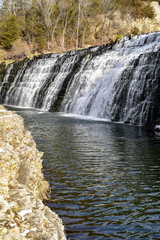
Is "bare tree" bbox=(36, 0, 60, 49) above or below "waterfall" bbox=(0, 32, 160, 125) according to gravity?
above

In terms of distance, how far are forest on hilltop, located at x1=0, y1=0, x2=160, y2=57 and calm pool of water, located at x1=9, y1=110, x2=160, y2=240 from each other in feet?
176

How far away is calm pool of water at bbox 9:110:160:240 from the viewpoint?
16.6ft

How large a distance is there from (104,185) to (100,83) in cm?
1984

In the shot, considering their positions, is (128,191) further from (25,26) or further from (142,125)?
(25,26)

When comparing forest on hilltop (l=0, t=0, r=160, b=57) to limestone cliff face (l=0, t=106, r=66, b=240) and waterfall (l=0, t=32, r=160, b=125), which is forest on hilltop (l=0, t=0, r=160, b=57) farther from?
limestone cliff face (l=0, t=106, r=66, b=240)

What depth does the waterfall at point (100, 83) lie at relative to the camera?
20.2 m

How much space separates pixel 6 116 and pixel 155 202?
13.4 ft

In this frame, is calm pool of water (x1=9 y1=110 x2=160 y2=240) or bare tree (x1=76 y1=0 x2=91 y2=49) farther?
bare tree (x1=76 y1=0 x2=91 y2=49)

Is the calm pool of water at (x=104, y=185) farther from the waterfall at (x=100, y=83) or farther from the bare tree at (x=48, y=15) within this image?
the bare tree at (x=48, y=15)

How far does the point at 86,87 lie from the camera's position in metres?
27.9

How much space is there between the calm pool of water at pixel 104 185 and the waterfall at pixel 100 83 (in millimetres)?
7419

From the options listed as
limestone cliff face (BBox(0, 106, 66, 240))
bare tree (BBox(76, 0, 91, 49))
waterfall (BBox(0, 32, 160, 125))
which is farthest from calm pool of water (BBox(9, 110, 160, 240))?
bare tree (BBox(76, 0, 91, 49))

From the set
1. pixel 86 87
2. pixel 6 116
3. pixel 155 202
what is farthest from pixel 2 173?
pixel 86 87

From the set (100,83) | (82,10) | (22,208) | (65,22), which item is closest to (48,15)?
(65,22)
